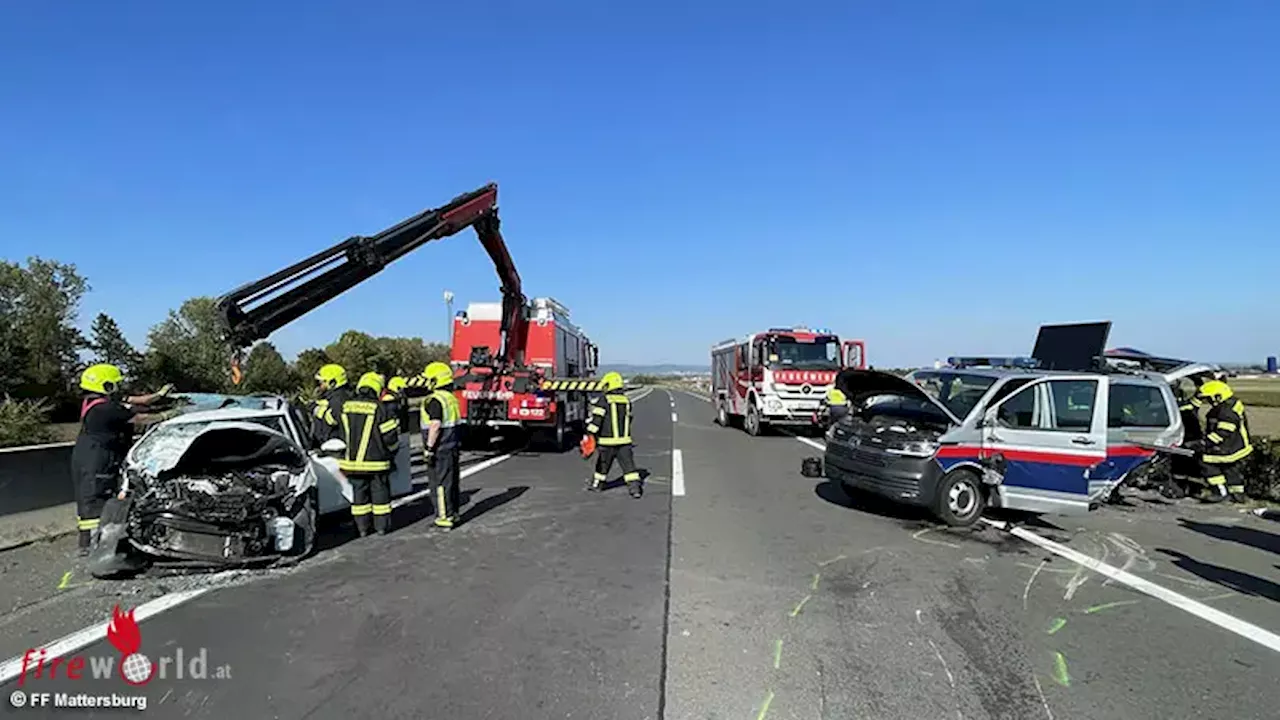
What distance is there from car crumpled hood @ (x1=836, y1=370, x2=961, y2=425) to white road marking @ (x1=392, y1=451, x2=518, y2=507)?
5.25 metres

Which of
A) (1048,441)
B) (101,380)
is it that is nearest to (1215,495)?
(1048,441)

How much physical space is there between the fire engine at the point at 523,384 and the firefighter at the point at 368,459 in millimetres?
7167

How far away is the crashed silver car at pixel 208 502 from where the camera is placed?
6.24 m

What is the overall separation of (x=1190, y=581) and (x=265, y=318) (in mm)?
10390

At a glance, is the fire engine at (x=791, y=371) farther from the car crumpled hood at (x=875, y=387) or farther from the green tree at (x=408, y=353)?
the green tree at (x=408, y=353)

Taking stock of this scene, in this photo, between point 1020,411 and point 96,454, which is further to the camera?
point 1020,411

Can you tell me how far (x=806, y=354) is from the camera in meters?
19.8

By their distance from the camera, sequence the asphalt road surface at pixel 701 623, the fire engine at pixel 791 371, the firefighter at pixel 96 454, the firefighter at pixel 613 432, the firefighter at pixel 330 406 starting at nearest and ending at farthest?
the asphalt road surface at pixel 701 623 < the firefighter at pixel 96 454 < the firefighter at pixel 330 406 < the firefighter at pixel 613 432 < the fire engine at pixel 791 371

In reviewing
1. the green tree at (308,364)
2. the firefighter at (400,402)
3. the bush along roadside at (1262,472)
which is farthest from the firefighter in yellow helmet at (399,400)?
the green tree at (308,364)

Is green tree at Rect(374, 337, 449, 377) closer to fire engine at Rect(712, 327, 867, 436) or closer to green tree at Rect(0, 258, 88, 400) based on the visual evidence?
green tree at Rect(0, 258, 88, 400)

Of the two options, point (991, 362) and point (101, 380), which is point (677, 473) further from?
point (101, 380)

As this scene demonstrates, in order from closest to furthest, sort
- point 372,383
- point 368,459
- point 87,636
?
point 87,636
point 368,459
point 372,383

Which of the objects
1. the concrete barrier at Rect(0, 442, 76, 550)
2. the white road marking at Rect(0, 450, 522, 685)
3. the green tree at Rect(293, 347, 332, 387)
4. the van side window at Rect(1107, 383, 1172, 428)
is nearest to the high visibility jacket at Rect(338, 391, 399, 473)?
the white road marking at Rect(0, 450, 522, 685)

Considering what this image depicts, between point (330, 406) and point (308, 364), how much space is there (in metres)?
24.6
